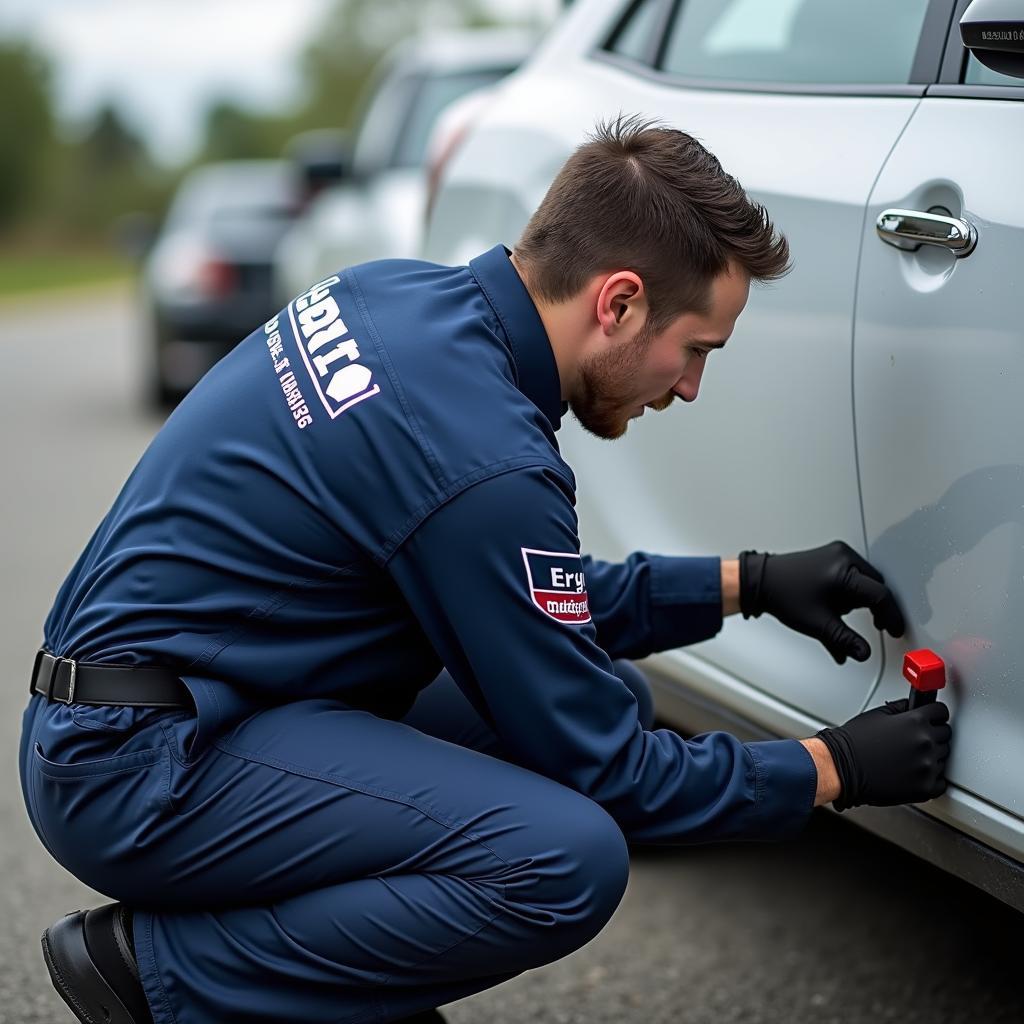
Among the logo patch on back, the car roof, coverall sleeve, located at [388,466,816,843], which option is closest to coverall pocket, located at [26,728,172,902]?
coverall sleeve, located at [388,466,816,843]

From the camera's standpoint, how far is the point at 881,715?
178cm

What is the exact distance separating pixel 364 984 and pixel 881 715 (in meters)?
0.67

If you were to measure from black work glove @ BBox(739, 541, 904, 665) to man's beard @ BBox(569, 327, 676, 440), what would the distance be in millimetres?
275

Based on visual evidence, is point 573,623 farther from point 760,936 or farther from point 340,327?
point 760,936

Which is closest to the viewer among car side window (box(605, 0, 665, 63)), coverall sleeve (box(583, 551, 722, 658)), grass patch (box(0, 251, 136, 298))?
coverall sleeve (box(583, 551, 722, 658))

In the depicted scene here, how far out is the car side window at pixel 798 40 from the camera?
6.61ft

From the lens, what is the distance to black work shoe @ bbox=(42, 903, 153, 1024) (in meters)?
1.79

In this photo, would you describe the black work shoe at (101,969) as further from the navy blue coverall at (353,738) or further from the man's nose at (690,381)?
the man's nose at (690,381)

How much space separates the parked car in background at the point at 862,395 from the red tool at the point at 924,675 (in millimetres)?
17

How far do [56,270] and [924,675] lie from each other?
34.5 m

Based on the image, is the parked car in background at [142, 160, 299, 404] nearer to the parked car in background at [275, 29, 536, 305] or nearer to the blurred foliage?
the parked car in background at [275, 29, 536, 305]

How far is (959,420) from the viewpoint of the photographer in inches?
67.1

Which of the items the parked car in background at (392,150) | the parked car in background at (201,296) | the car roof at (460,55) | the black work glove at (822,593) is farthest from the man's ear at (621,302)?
the parked car in background at (201,296)

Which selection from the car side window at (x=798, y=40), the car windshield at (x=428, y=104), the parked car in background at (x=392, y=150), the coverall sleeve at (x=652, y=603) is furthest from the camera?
the car windshield at (x=428, y=104)
